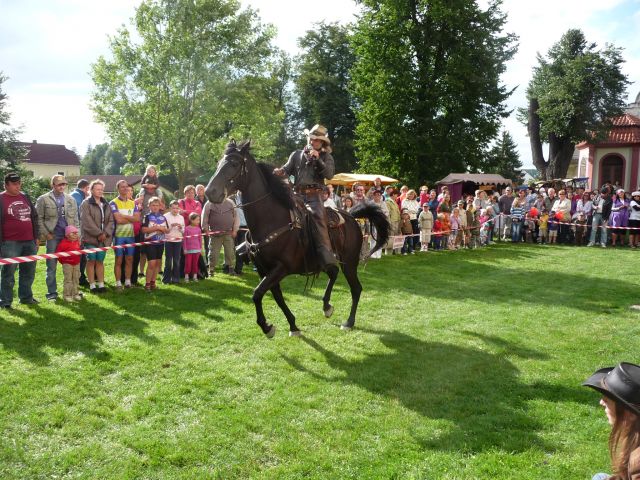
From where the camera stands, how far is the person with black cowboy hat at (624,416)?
2.29 metres

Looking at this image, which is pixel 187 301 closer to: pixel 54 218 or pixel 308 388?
pixel 54 218

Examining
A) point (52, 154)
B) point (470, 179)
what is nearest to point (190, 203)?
point (470, 179)

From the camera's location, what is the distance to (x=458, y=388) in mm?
5551

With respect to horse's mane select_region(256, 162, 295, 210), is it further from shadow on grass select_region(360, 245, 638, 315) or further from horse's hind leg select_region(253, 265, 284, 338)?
shadow on grass select_region(360, 245, 638, 315)

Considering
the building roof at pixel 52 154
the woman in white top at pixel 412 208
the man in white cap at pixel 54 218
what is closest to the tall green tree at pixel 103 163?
the building roof at pixel 52 154

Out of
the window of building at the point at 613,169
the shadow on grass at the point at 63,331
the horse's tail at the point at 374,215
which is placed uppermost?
the window of building at the point at 613,169

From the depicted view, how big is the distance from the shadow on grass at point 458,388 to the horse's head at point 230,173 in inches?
95.3

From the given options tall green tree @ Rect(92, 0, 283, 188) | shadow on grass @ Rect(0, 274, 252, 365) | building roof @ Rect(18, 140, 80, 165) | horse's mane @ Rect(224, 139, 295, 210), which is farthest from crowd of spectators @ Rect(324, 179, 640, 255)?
building roof @ Rect(18, 140, 80, 165)

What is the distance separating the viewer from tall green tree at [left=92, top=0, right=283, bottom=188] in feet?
105

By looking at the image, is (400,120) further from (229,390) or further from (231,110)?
(229,390)

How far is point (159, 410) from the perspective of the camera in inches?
195

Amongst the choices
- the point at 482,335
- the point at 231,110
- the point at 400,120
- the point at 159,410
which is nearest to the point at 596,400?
the point at 482,335

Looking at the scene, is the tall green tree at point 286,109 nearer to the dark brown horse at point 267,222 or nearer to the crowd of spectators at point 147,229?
the crowd of spectators at point 147,229

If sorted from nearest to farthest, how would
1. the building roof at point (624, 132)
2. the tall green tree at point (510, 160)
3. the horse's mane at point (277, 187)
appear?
the horse's mane at point (277, 187) → the building roof at point (624, 132) → the tall green tree at point (510, 160)
